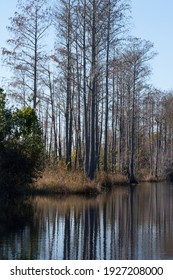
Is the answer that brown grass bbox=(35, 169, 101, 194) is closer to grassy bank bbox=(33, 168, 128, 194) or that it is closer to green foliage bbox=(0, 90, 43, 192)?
grassy bank bbox=(33, 168, 128, 194)

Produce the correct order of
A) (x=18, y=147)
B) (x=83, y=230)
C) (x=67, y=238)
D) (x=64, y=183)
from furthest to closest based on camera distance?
(x=64, y=183)
(x=18, y=147)
(x=83, y=230)
(x=67, y=238)

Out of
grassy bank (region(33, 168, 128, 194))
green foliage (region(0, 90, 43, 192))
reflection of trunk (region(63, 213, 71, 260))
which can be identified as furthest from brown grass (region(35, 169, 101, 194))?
reflection of trunk (region(63, 213, 71, 260))

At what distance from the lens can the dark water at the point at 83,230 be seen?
11.9m

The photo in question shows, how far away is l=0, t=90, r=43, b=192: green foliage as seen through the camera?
73.8 ft

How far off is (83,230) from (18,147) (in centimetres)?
903

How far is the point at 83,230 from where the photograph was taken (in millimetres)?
15297

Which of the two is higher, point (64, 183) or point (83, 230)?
point (64, 183)

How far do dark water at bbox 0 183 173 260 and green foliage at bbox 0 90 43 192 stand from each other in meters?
0.99

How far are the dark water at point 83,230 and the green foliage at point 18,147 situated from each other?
993mm

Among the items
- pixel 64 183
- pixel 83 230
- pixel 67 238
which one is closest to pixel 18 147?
pixel 64 183

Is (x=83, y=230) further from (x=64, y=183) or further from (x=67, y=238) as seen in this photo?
(x=64, y=183)
